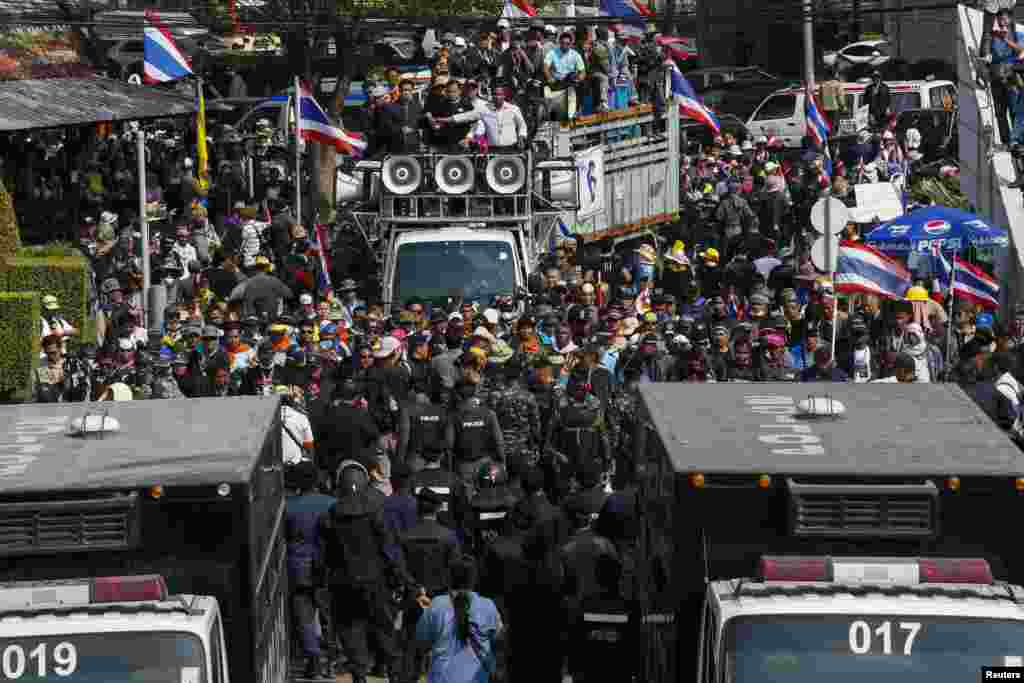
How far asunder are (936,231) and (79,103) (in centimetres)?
1875

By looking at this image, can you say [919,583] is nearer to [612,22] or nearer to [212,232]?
[212,232]

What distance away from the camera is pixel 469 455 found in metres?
16.5

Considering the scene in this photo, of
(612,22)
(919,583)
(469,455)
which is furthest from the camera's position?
(612,22)

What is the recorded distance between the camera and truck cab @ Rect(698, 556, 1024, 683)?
888 centimetres

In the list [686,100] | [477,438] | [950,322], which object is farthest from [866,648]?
[686,100]

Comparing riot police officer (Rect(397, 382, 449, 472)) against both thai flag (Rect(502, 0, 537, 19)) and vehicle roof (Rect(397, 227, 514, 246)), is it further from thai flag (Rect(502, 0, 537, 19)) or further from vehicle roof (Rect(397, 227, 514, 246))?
thai flag (Rect(502, 0, 537, 19))

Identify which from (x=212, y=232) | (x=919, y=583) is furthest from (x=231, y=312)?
(x=919, y=583)

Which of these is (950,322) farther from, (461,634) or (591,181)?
(461,634)

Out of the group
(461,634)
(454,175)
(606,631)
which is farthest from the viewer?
(454,175)

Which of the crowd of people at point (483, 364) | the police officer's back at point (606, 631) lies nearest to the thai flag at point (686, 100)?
the crowd of people at point (483, 364)

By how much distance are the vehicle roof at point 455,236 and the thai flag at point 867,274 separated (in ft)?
12.6

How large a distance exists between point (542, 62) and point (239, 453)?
2016 cm

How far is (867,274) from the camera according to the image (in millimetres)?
21906

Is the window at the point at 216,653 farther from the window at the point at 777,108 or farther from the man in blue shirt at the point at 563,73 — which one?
the window at the point at 777,108
